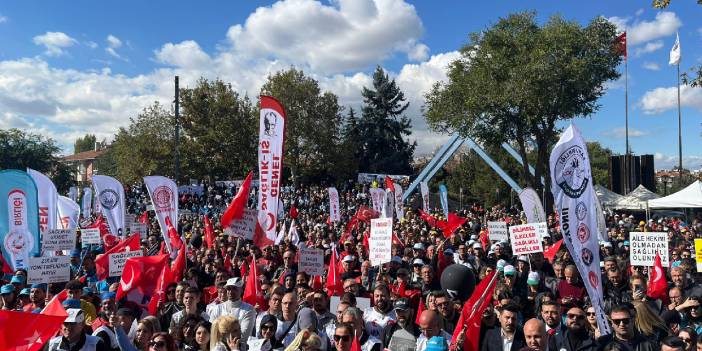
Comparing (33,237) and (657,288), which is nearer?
(657,288)

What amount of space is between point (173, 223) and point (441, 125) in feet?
81.0

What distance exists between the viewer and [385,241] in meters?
9.63

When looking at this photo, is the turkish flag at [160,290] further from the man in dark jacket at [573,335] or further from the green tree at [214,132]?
the green tree at [214,132]

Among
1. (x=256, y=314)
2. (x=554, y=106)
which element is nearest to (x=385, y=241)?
(x=256, y=314)

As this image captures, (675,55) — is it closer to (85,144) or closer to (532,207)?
(532,207)

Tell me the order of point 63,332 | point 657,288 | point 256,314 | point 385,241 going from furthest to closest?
point 385,241, point 657,288, point 256,314, point 63,332

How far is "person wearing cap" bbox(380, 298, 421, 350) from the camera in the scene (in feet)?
17.5

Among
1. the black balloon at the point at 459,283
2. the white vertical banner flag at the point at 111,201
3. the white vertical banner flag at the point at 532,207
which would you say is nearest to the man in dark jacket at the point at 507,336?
the black balloon at the point at 459,283

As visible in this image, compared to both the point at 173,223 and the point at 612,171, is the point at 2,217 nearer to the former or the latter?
the point at 173,223

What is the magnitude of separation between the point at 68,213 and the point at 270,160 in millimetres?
7912

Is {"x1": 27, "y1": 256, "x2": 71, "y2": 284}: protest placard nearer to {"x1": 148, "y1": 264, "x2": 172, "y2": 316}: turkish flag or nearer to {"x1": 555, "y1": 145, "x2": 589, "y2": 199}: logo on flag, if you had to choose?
{"x1": 148, "y1": 264, "x2": 172, "y2": 316}: turkish flag

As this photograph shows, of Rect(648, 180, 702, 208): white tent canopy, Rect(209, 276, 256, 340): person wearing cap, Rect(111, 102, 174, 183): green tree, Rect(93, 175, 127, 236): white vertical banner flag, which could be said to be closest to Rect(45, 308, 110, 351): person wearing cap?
Rect(209, 276, 256, 340): person wearing cap

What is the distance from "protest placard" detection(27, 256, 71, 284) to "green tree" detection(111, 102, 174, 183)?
39.1 meters

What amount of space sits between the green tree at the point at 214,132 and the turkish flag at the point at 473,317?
45587 mm
